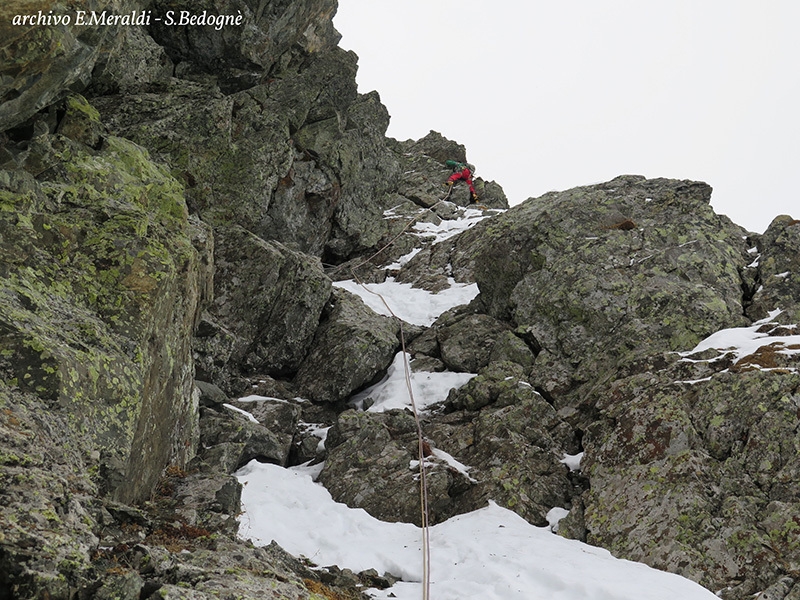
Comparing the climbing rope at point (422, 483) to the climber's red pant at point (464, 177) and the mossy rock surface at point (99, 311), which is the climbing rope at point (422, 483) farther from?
the climber's red pant at point (464, 177)

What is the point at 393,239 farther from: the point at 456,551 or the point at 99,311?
the point at 99,311

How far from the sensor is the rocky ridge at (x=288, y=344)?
741 cm

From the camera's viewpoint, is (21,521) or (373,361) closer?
(21,521)

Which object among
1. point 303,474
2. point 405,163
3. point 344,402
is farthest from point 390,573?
point 405,163

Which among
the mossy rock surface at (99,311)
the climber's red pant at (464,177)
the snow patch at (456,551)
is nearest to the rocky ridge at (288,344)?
the mossy rock surface at (99,311)

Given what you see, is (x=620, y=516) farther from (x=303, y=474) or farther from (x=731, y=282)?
(x=731, y=282)

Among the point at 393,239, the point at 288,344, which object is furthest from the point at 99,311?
the point at 393,239

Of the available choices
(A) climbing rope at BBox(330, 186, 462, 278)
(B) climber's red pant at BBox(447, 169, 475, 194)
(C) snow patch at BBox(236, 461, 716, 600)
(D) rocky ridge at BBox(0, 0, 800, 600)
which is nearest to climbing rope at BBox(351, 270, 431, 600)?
(C) snow patch at BBox(236, 461, 716, 600)

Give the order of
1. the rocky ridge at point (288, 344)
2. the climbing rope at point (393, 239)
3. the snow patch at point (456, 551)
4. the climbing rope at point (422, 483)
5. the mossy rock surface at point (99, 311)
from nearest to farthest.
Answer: the rocky ridge at point (288, 344) → the mossy rock surface at point (99, 311) → the snow patch at point (456, 551) → the climbing rope at point (422, 483) → the climbing rope at point (393, 239)

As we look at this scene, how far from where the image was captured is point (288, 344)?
65.7 ft

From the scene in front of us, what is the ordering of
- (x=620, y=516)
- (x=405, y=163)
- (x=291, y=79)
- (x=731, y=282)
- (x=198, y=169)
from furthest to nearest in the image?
(x=405, y=163), (x=291, y=79), (x=198, y=169), (x=731, y=282), (x=620, y=516)

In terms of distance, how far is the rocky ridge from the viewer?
24.3 feet

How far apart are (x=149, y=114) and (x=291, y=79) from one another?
9420 millimetres

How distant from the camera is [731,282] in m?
18.5
